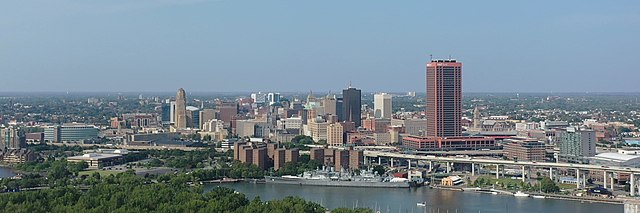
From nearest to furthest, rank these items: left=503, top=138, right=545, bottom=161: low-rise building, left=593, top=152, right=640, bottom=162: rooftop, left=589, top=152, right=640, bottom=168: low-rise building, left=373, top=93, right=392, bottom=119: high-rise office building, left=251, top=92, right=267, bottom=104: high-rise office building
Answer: left=589, top=152, right=640, bottom=168: low-rise building → left=593, top=152, right=640, bottom=162: rooftop → left=503, top=138, right=545, bottom=161: low-rise building → left=373, top=93, right=392, bottom=119: high-rise office building → left=251, top=92, right=267, bottom=104: high-rise office building

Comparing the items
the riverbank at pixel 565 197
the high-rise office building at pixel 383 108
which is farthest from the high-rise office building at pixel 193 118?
the riverbank at pixel 565 197

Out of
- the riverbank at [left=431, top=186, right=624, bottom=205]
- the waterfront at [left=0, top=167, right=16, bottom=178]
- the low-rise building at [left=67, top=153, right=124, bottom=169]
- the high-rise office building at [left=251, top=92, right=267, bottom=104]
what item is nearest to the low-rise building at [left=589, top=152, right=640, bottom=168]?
the riverbank at [left=431, top=186, right=624, bottom=205]

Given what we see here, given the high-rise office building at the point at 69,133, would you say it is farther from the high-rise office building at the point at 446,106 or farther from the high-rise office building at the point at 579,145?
the high-rise office building at the point at 579,145

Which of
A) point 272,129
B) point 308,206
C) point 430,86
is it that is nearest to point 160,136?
point 272,129

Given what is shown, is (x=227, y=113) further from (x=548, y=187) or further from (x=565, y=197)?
(x=565, y=197)

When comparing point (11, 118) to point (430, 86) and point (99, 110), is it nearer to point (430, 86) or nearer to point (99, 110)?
point (99, 110)

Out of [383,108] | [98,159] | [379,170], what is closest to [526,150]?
[379,170]

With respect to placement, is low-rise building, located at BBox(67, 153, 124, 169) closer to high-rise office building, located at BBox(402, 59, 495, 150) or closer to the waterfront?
the waterfront
